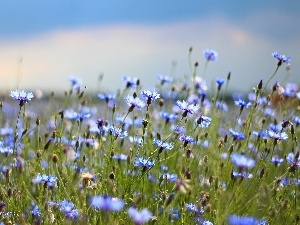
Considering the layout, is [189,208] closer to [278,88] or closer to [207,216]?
[207,216]

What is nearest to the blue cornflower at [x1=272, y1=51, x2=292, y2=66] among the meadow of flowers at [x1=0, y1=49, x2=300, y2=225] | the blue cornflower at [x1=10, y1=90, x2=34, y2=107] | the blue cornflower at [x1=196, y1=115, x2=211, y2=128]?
the meadow of flowers at [x1=0, y1=49, x2=300, y2=225]

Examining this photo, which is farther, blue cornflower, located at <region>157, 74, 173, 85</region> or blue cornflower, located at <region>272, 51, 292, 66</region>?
blue cornflower, located at <region>157, 74, 173, 85</region>

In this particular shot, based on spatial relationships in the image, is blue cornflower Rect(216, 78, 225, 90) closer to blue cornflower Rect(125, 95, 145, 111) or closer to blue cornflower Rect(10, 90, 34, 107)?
blue cornflower Rect(125, 95, 145, 111)

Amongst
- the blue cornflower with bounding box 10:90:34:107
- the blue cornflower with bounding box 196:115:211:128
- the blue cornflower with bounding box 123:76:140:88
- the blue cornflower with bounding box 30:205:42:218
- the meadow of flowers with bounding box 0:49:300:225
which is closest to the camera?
the meadow of flowers with bounding box 0:49:300:225

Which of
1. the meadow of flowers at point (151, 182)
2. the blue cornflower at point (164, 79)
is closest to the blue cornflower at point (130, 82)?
the meadow of flowers at point (151, 182)

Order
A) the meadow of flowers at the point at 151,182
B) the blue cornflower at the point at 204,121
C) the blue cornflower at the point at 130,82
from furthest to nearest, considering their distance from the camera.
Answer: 1. the blue cornflower at the point at 130,82
2. the blue cornflower at the point at 204,121
3. the meadow of flowers at the point at 151,182

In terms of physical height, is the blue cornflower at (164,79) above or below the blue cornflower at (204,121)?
above

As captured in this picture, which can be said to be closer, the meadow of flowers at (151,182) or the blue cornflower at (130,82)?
the meadow of flowers at (151,182)

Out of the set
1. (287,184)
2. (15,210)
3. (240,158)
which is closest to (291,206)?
(287,184)

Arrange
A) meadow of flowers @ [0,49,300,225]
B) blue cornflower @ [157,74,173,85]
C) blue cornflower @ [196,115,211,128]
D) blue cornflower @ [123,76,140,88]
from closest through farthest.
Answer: meadow of flowers @ [0,49,300,225], blue cornflower @ [196,115,211,128], blue cornflower @ [123,76,140,88], blue cornflower @ [157,74,173,85]

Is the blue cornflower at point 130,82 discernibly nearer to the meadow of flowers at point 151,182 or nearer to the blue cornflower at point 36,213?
the meadow of flowers at point 151,182
